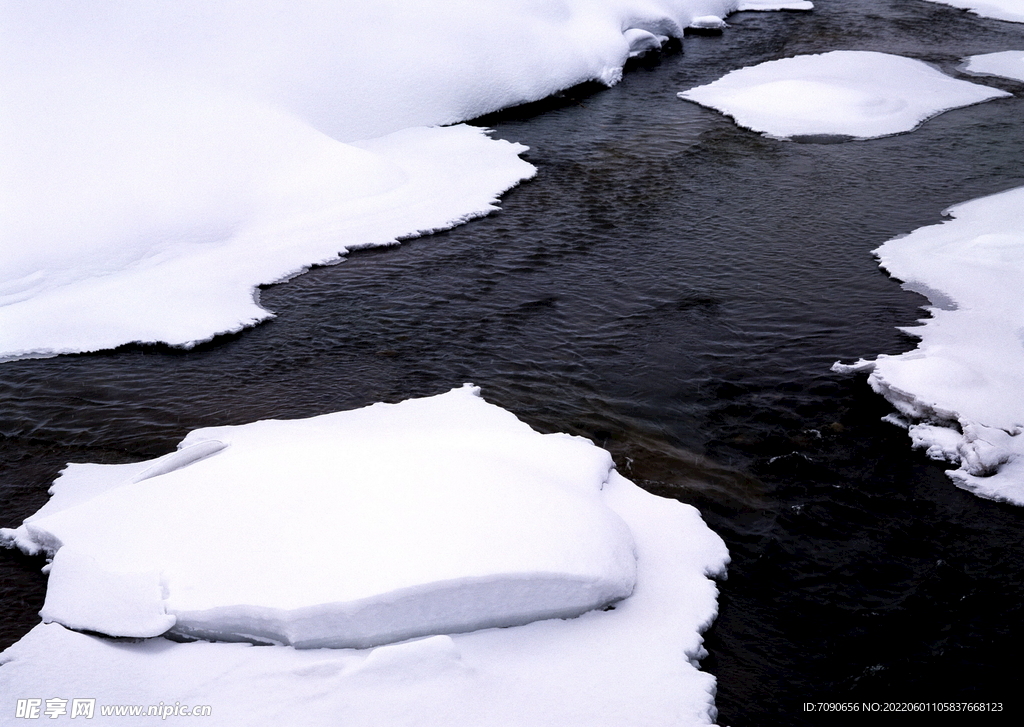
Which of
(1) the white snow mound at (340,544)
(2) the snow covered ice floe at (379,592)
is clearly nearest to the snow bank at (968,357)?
Answer: (2) the snow covered ice floe at (379,592)

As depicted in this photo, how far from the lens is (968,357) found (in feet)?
28.2

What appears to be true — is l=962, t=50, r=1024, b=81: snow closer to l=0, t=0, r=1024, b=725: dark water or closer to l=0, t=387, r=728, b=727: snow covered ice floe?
l=0, t=0, r=1024, b=725: dark water

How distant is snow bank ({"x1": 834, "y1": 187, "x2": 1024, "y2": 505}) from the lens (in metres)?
7.32

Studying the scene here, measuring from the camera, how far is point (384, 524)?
5.62 m

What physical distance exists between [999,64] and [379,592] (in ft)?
71.2

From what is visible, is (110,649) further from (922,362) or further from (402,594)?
(922,362)

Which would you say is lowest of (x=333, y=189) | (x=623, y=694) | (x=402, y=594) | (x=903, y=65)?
(x=623, y=694)

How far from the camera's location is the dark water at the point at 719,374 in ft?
19.2

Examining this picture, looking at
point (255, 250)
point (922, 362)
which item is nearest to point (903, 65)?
point (922, 362)

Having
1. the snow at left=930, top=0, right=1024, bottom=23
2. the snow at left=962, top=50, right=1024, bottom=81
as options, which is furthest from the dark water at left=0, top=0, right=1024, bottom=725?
the snow at left=930, top=0, right=1024, bottom=23

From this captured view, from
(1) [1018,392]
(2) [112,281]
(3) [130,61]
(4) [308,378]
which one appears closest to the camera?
(1) [1018,392]

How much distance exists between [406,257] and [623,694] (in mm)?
8277

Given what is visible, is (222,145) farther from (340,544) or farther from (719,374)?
(340,544)

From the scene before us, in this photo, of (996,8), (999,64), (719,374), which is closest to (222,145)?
(719,374)
